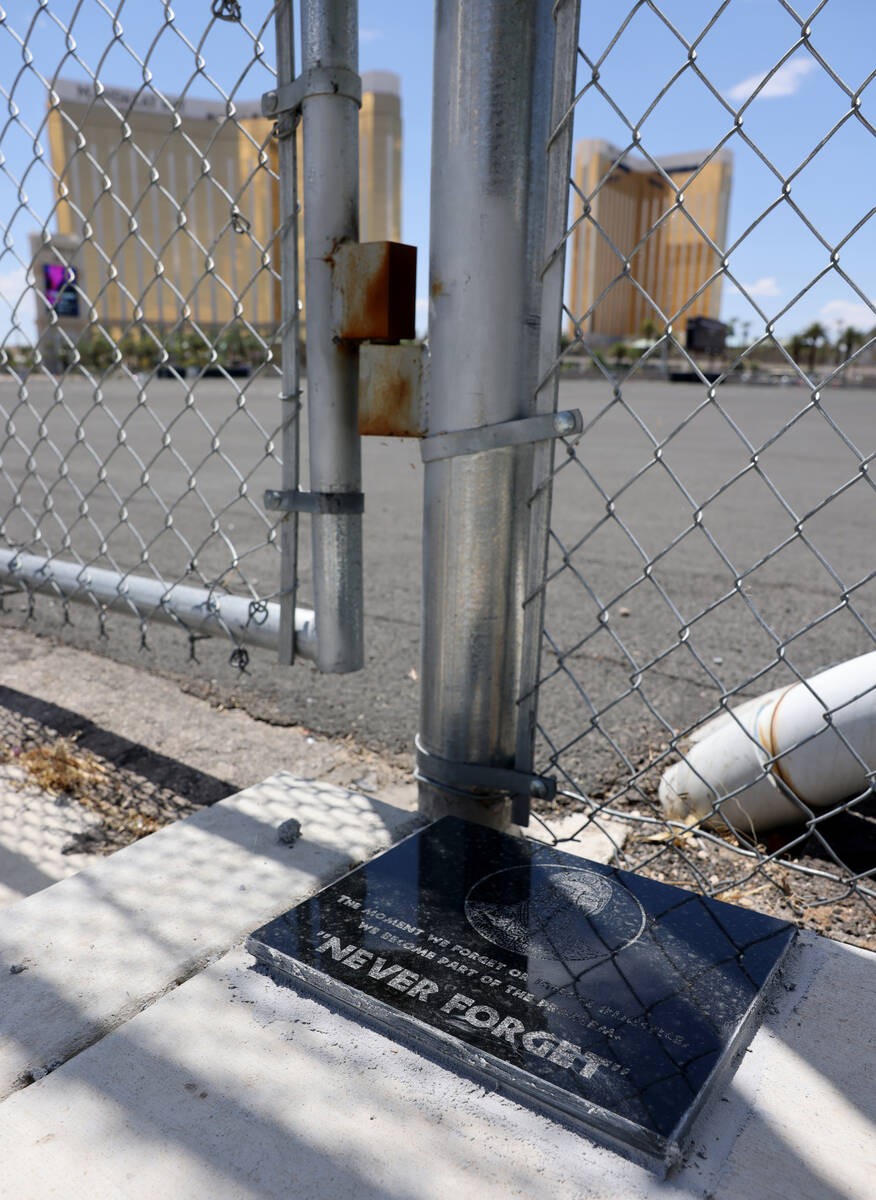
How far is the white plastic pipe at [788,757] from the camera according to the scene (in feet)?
6.33

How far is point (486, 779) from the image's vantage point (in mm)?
1586

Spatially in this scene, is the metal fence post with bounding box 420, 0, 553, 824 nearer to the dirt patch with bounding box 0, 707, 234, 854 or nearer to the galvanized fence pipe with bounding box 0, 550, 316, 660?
the galvanized fence pipe with bounding box 0, 550, 316, 660

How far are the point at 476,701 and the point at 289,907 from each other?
46 centimetres

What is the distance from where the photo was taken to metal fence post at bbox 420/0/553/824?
1.31 metres

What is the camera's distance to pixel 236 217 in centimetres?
170

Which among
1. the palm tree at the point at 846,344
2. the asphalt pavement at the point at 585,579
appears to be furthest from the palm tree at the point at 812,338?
the asphalt pavement at the point at 585,579

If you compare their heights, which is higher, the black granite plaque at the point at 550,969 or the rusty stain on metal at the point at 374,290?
the rusty stain on metal at the point at 374,290

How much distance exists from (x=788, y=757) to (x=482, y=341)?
122cm

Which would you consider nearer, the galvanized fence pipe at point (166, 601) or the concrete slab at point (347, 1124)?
the concrete slab at point (347, 1124)

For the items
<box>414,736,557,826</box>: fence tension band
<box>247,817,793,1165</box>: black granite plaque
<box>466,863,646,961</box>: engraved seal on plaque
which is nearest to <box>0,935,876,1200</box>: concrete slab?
<box>247,817,793,1165</box>: black granite plaque

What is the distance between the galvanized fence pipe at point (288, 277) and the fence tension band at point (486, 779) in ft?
1.42

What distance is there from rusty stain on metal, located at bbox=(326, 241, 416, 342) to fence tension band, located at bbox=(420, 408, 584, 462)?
8.1 inches

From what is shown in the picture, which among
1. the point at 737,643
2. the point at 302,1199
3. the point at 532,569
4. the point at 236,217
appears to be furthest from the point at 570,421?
the point at 737,643

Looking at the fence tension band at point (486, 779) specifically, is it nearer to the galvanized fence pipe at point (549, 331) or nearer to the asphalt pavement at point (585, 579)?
the galvanized fence pipe at point (549, 331)
